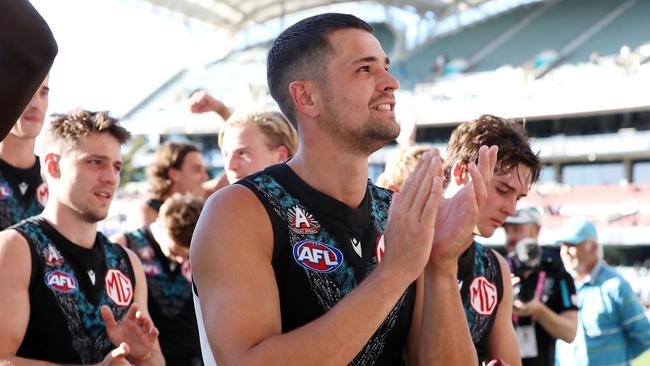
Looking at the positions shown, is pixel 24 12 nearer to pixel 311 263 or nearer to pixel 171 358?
pixel 311 263

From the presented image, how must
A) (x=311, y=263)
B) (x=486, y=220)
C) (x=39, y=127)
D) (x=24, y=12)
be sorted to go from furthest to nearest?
1. (x=39, y=127)
2. (x=486, y=220)
3. (x=311, y=263)
4. (x=24, y=12)

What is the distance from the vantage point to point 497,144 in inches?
132

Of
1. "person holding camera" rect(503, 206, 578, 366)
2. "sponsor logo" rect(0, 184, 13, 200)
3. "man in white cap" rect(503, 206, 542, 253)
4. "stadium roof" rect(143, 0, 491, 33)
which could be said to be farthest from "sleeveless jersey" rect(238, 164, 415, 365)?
"stadium roof" rect(143, 0, 491, 33)

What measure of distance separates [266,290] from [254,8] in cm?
5110

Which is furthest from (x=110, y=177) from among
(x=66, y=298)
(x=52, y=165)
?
(x=66, y=298)

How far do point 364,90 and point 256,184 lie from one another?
0.41 meters

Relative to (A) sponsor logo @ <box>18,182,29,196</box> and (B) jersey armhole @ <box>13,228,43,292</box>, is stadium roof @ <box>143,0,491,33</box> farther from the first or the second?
(B) jersey armhole @ <box>13,228,43,292</box>

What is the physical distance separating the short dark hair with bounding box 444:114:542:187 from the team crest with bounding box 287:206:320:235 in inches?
48.3

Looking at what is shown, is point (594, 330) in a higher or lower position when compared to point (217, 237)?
lower

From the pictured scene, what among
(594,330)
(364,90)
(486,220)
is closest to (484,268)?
(486,220)

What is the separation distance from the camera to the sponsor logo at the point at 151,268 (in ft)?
15.2

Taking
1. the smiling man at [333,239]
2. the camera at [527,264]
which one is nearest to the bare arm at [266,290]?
the smiling man at [333,239]

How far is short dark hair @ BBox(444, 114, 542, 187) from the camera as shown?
336 centimetres

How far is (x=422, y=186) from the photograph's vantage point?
2.02m
